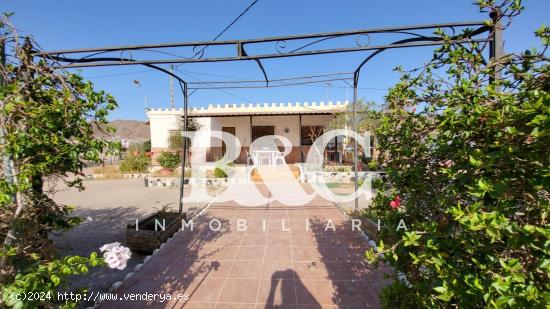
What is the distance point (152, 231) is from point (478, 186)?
4.21 metres

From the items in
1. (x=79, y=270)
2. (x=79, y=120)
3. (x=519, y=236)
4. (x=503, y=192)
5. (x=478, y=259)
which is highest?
(x=79, y=120)

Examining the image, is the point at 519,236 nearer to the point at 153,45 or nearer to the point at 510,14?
the point at 510,14

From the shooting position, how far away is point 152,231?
13.2ft

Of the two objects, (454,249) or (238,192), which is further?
(238,192)

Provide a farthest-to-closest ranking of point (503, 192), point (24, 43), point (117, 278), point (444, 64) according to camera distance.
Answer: point (117, 278)
point (24, 43)
point (444, 64)
point (503, 192)

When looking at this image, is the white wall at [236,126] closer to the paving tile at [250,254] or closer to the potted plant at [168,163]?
the potted plant at [168,163]

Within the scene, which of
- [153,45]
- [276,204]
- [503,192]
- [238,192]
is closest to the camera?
[503,192]

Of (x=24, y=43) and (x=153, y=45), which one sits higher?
(x=153, y=45)

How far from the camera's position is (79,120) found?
66.3 inches

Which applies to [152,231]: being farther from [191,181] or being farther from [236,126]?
[236,126]

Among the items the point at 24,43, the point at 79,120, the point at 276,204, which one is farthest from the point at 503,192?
the point at 276,204

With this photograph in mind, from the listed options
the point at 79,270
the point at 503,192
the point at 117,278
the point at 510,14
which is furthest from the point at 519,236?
the point at 117,278

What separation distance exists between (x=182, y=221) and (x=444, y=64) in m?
5.09

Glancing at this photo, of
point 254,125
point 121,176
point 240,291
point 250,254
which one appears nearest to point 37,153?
point 240,291
